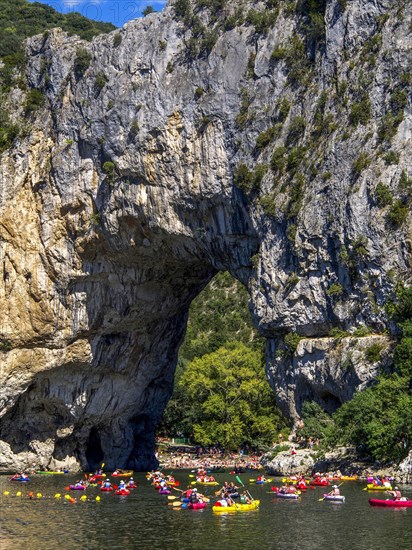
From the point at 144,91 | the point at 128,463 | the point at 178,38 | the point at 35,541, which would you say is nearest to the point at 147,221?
the point at 144,91

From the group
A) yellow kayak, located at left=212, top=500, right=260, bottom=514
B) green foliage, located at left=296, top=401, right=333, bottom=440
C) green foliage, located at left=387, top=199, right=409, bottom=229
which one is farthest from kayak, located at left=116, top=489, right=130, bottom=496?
green foliage, located at left=387, top=199, right=409, bottom=229

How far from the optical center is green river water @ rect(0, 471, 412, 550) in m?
32.5

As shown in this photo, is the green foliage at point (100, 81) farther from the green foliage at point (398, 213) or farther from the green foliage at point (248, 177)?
the green foliage at point (398, 213)

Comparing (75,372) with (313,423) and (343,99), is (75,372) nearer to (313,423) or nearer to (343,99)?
(313,423)

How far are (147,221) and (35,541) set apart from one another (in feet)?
90.8

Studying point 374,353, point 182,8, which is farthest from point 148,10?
point 374,353

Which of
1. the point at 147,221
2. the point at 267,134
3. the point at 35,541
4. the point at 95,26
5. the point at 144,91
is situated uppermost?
the point at 95,26

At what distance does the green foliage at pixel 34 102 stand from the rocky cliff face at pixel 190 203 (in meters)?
0.57

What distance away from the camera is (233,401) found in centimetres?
8244

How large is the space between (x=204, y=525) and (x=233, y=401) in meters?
45.3

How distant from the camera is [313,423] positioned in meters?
50.5

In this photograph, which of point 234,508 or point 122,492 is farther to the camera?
point 122,492

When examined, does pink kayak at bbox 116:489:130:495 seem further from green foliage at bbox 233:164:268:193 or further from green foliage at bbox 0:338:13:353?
green foliage at bbox 233:164:268:193

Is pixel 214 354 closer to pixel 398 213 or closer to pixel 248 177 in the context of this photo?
pixel 248 177
